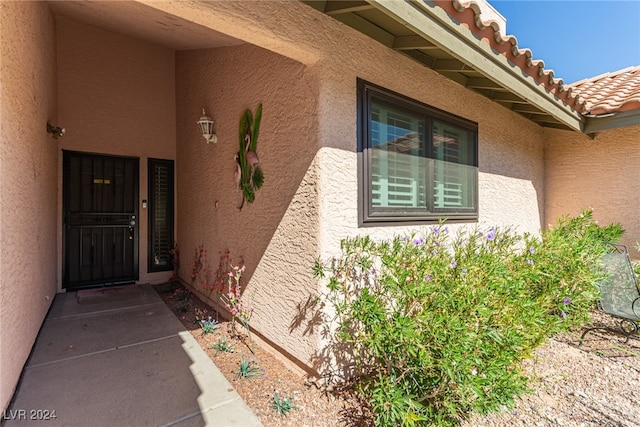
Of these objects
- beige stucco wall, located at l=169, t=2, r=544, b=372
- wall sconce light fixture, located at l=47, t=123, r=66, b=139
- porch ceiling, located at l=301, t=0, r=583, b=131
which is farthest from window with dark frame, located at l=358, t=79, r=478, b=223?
wall sconce light fixture, located at l=47, t=123, r=66, b=139

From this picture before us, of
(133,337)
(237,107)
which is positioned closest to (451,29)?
(237,107)

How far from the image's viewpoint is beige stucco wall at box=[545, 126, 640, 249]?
21.1 feet

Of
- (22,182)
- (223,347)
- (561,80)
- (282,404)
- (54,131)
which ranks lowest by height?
(282,404)

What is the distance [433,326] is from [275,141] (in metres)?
2.86

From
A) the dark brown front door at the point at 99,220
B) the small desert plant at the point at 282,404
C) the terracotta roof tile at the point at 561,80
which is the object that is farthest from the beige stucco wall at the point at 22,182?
the terracotta roof tile at the point at 561,80

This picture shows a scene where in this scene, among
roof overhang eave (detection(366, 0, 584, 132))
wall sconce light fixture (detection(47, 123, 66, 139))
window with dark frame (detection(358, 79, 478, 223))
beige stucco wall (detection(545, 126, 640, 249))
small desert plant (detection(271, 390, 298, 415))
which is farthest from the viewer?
beige stucco wall (detection(545, 126, 640, 249))

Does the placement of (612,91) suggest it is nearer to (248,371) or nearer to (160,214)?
(248,371)

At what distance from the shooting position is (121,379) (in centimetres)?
344

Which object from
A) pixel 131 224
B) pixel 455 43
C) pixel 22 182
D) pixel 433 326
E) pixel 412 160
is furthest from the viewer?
pixel 131 224

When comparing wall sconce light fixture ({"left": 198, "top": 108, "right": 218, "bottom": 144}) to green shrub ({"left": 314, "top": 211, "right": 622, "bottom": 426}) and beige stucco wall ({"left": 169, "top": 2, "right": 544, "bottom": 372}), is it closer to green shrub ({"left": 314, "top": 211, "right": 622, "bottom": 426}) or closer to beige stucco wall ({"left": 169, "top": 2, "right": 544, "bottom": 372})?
beige stucco wall ({"left": 169, "top": 2, "right": 544, "bottom": 372})

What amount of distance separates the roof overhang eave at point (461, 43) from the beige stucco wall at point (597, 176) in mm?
3156

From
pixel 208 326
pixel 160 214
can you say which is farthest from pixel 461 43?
pixel 160 214

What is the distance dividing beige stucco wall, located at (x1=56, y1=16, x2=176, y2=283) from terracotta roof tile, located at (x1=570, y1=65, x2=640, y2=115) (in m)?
9.48

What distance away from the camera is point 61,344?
13.8ft
